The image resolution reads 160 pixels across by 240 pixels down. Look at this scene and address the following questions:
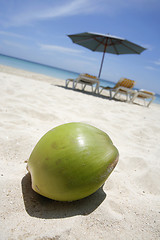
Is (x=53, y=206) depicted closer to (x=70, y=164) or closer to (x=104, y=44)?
(x=70, y=164)

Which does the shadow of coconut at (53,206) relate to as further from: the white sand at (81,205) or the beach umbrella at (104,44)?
the beach umbrella at (104,44)

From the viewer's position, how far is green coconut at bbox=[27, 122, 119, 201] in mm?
841

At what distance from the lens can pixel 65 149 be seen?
2.84 feet

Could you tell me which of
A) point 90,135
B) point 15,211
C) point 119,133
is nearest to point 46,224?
point 15,211

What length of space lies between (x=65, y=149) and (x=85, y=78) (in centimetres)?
621

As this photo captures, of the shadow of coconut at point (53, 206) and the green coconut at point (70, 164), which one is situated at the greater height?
the green coconut at point (70, 164)

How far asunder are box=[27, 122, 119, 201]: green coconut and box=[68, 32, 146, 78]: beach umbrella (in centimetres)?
701

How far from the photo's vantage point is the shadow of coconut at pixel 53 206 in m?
0.91

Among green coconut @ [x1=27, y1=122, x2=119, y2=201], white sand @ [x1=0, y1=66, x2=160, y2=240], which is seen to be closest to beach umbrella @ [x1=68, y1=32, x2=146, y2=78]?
white sand @ [x1=0, y1=66, x2=160, y2=240]

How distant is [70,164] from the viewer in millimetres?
840

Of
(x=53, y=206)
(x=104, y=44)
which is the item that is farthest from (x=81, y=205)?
(x=104, y=44)

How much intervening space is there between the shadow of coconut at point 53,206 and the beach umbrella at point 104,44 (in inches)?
280

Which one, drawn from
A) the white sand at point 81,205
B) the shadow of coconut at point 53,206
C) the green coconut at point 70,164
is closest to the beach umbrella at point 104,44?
the white sand at point 81,205

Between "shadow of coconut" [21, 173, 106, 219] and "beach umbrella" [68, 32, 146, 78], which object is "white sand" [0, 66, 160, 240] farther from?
"beach umbrella" [68, 32, 146, 78]
